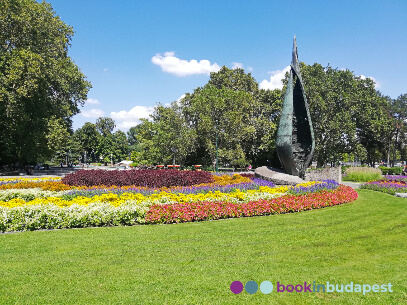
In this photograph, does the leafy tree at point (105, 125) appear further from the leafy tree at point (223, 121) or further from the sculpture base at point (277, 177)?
the sculpture base at point (277, 177)

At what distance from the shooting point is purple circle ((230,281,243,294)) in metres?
3.58

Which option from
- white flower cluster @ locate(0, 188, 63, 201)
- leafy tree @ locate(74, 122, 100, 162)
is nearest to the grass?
white flower cluster @ locate(0, 188, 63, 201)

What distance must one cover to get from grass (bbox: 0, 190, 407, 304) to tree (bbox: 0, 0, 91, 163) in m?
18.8

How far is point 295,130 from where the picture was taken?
1560 centimetres

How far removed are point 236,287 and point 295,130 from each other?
13101 mm

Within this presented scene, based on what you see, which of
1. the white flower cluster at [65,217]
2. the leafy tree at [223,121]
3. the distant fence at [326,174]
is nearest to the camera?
the white flower cluster at [65,217]

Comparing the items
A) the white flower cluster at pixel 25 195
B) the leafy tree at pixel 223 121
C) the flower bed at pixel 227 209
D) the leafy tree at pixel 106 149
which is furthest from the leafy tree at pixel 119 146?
the flower bed at pixel 227 209

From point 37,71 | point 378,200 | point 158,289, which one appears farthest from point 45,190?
point 37,71

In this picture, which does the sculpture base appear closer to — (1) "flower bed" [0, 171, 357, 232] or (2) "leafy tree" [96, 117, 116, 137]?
(1) "flower bed" [0, 171, 357, 232]

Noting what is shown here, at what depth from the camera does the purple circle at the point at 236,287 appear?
3.58m

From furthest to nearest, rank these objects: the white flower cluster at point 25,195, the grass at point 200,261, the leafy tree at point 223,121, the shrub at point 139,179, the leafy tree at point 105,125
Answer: the leafy tree at point 105,125
the leafy tree at point 223,121
the shrub at point 139,179
the white flower cluster at point 25,195
the grass at point 200,261

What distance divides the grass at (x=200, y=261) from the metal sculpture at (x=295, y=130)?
750cm

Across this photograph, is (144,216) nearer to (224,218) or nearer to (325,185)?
(224,218)

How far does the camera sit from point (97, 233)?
623 centimetres
